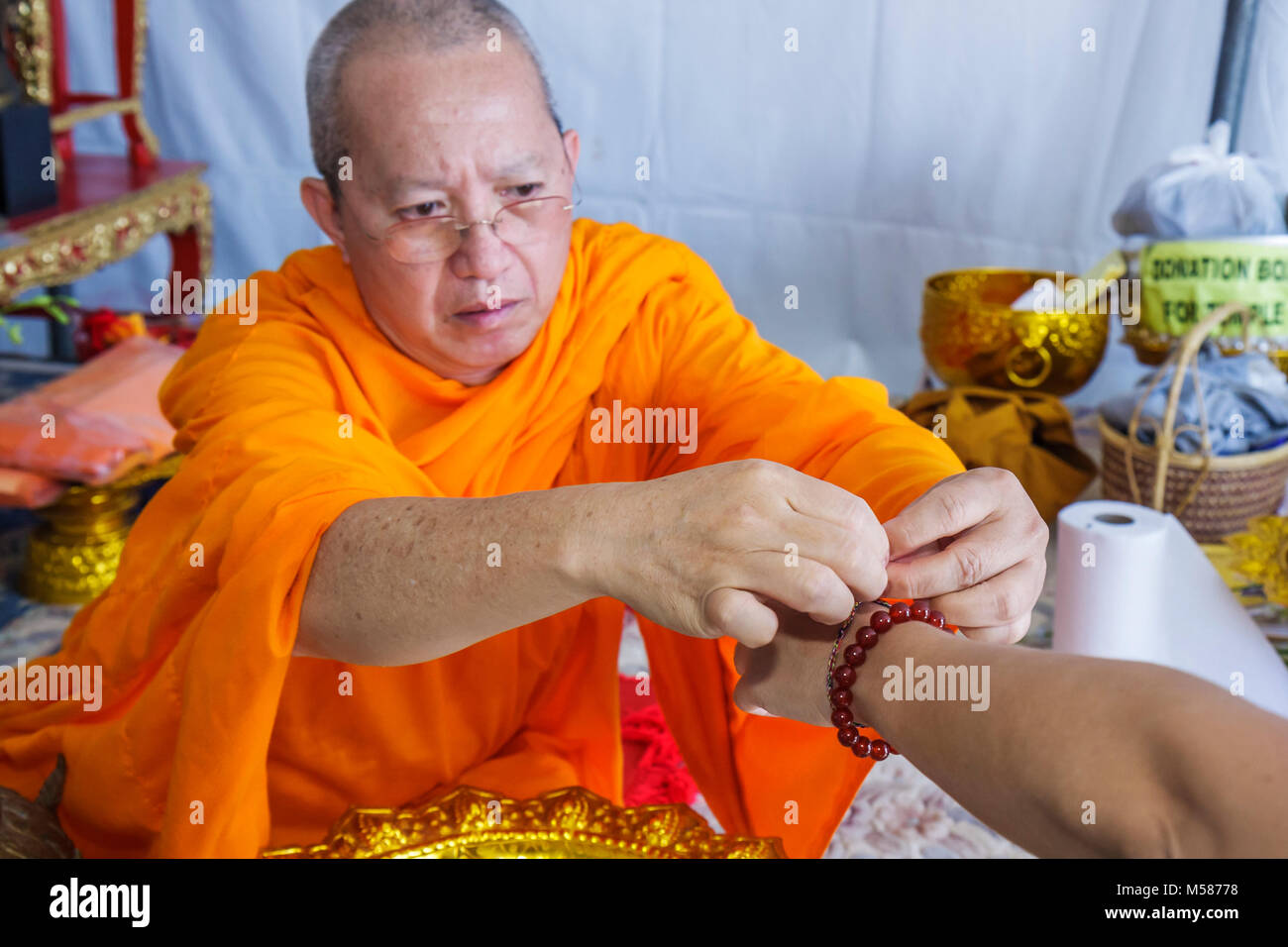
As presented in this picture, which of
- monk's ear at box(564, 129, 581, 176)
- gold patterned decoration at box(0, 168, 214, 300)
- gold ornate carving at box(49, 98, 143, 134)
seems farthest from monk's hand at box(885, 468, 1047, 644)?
gold ornate carving at box(49, 98, 143, 134)

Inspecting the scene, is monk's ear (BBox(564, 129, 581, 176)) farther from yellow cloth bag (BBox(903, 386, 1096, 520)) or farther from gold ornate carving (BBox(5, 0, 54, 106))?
gold ornate carving (BBox(5, 0, 54, 106))

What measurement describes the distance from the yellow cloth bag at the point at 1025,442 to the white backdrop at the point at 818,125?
980 mm

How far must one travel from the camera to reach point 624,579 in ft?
2.98

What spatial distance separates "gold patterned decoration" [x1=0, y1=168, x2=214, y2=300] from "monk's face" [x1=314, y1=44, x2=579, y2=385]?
1829mm

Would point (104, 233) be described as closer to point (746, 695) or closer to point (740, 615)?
point (746, 695)

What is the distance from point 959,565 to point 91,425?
2.07 metres

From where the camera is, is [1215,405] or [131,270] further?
[131,270]

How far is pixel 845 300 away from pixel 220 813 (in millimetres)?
3158

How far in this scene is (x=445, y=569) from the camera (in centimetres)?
95

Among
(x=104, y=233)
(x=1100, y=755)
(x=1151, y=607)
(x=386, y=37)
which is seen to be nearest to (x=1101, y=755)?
(x=1100, y=755)

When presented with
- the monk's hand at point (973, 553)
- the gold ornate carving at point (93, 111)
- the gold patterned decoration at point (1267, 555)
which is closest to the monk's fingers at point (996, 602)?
the monk's hand at point (973, 553)

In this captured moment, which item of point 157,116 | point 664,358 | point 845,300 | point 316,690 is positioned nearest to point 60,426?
point 316,690

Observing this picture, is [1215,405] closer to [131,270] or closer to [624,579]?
[624,579]

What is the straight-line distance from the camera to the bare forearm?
579 millimetres
